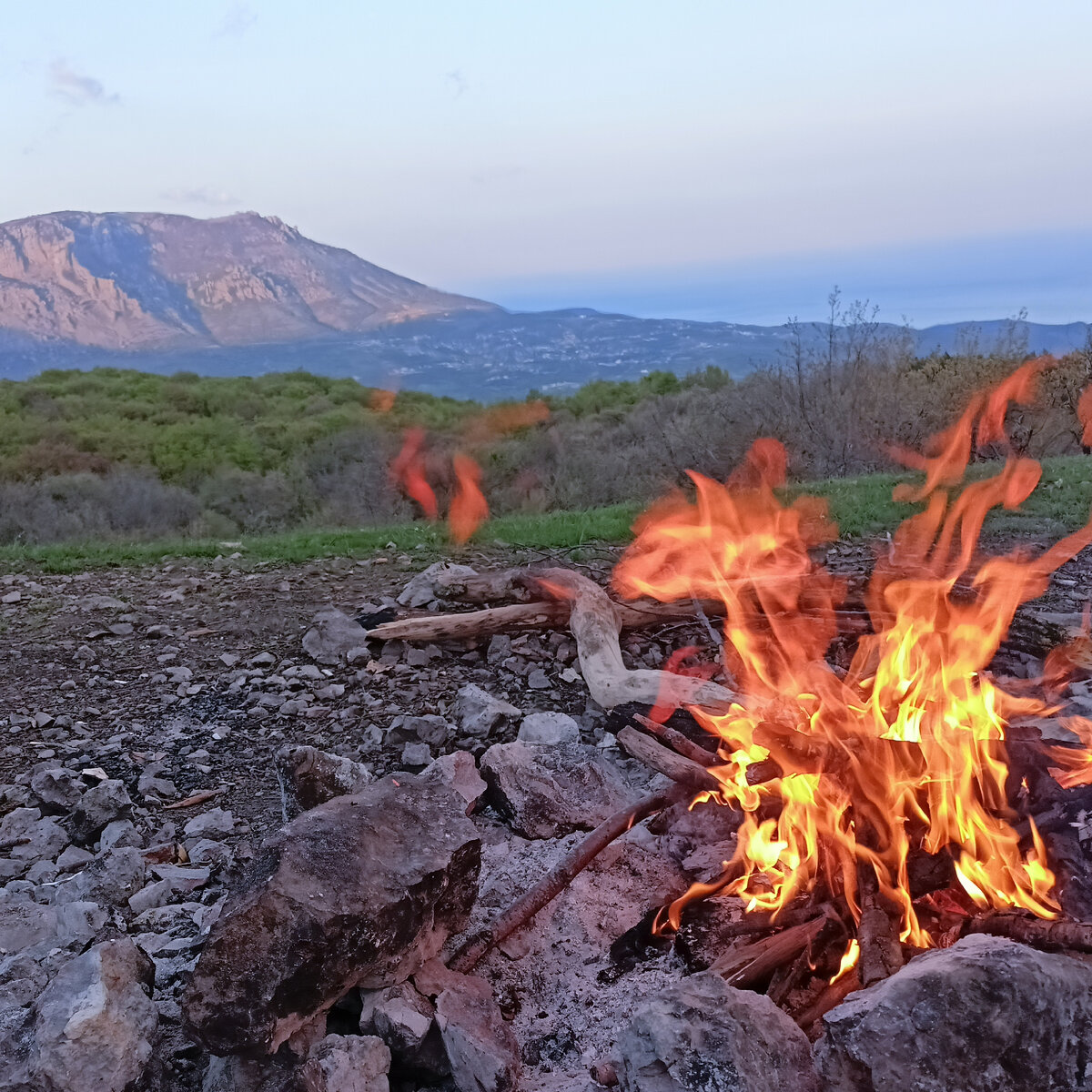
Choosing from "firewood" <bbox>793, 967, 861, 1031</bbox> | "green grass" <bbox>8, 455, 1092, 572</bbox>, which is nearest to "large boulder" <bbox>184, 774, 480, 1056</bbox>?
"firewood" <bbox>793, 967, 861, 1031</bbox>

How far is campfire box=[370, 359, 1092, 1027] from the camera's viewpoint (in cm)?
237

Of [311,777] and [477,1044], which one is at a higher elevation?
[311,777]

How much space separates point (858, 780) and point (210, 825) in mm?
2526

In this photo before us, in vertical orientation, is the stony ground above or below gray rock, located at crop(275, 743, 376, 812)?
below

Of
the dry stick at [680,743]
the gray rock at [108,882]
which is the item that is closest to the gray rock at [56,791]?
the gray rock at [108,882]

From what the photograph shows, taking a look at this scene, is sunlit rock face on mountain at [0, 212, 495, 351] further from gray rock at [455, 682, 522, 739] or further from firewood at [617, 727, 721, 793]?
firewood at [617, 727, 721, 793]

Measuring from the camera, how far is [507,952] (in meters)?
2.63

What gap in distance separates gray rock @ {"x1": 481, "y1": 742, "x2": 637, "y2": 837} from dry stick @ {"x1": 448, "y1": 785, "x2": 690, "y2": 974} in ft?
0.99

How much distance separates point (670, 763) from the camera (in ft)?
10.1

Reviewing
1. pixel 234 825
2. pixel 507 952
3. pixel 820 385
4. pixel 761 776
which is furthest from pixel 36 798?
pixel 820 385

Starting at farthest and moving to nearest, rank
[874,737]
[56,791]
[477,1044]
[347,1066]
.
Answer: [56,791] < [874,737] < [477,1044] < [347,1066]

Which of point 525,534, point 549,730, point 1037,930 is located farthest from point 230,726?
point 525,534

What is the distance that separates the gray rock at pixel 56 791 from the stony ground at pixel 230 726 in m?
0.01

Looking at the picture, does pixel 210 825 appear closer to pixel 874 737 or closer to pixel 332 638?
pixel 332 638
